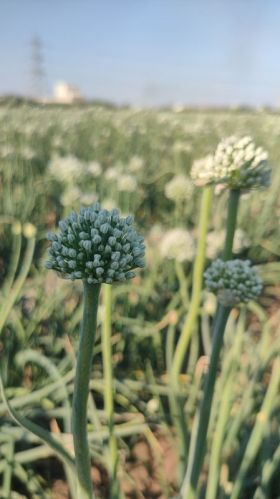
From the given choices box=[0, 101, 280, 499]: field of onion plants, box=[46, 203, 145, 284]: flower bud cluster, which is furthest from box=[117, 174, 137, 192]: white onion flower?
box=[46, 203, 145, 284]: flower bud cluster

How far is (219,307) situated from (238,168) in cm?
31

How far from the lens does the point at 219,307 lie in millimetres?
792

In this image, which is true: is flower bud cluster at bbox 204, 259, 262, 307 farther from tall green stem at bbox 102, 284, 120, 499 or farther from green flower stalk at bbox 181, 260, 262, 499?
tall green stem at bbox 102, 284, 120, 499

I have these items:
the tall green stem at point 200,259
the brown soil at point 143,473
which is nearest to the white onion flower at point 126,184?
the brown soil at point 143,473

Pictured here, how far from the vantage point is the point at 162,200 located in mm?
3242

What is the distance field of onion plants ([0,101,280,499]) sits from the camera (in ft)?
2.00

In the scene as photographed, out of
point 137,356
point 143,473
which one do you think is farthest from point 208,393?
point 137,356

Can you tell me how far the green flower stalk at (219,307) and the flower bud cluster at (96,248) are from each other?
232 millimetres

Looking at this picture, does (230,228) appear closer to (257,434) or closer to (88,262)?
(88,262)

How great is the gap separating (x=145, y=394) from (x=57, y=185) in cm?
177

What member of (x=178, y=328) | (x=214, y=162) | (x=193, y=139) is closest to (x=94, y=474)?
(x=178, y=328)

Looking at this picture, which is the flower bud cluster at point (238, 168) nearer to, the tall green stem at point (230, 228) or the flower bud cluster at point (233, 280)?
the tall green stem at point (230, 228)

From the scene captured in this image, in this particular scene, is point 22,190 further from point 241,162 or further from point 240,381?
point 241,162

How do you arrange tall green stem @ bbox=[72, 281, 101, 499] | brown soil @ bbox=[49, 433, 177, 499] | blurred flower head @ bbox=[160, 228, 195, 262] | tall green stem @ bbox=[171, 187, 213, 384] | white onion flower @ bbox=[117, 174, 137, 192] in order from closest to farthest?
tall green stem @ bbox=[72, 281, 101, 499] < tall green stem @ bbox=[171, 187, 213, 384] < brown soil @ bbox=[49, 433, 177, 499] < blurred flower head @ bbox=[160, 228, 195, 262] < white onion flower @ bbox=[117, 174, 137, 192]
